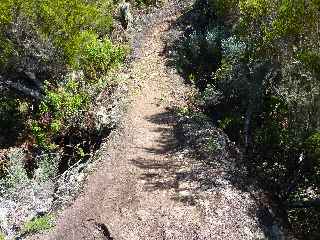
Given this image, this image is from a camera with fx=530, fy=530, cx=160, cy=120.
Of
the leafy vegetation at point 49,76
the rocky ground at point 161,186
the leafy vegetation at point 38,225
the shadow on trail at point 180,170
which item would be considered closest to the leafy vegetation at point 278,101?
the rocky ground at point 161,186

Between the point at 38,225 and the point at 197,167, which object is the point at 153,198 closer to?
the point at 197,167

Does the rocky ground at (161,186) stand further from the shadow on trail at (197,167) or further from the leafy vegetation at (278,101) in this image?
the leafy vegetation at (278,101)

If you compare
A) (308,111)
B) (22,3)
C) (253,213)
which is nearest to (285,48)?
(308,111)

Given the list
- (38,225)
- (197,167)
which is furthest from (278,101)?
(38,225)

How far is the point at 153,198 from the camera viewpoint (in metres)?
10.7

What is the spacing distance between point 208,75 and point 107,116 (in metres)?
4.46

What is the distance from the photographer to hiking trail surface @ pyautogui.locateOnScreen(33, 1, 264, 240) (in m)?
9.77

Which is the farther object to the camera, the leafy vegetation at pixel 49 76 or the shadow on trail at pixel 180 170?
the leafy vegetation at pixel 49 76

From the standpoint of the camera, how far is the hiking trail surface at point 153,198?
9773 mm

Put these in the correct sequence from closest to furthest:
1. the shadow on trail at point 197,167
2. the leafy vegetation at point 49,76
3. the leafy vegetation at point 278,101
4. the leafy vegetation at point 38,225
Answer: the leafy vegetation at point 278,101 → the leafy vegetation at point 38,225 → the shadow on trail at point 197,167 → the leafy vegetation at point 49,76

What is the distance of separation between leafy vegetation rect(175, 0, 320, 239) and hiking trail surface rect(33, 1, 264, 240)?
1312 mm

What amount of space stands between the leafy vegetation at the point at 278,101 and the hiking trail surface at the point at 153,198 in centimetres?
131

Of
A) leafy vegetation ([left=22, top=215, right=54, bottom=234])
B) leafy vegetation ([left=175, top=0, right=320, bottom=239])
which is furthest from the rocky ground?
leafy vegetation ([left=175, top=0, right=320, bottom=239])

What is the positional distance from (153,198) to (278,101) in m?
3.95
